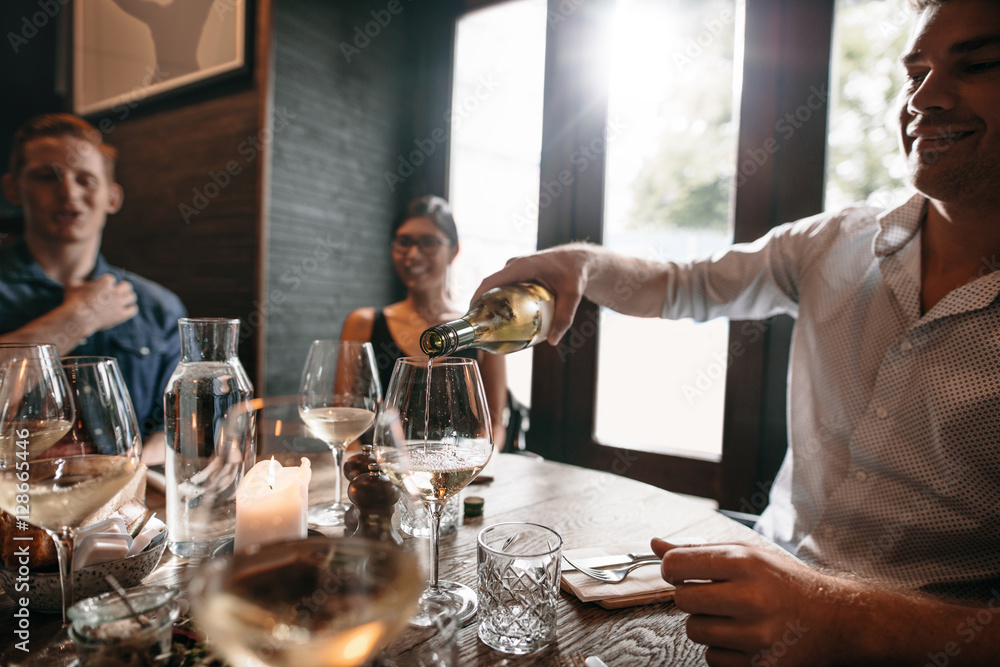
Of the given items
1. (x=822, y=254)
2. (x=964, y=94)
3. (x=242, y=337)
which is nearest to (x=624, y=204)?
(x=822, y=254)

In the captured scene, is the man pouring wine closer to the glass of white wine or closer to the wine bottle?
the wine bottle

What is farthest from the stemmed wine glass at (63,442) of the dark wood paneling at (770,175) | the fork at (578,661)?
the dark wood paneling at (770,175)

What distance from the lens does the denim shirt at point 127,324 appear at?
2.31 m

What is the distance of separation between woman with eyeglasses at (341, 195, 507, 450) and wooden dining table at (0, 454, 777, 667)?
1.23 meters

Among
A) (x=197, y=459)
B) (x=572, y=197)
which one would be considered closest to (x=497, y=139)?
(x=572, y=197)

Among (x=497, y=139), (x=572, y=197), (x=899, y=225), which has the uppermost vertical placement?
(x=497, y=139)

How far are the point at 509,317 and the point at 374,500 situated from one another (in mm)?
555

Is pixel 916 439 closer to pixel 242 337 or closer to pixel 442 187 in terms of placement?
pixel 442 187

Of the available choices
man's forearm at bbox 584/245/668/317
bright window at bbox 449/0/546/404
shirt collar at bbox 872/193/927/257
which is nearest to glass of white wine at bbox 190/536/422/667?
man's forearm at bbox 584/245/668/317

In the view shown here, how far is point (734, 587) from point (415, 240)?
2303 mm

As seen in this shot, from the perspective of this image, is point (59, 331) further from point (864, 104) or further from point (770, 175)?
point (864, 104)

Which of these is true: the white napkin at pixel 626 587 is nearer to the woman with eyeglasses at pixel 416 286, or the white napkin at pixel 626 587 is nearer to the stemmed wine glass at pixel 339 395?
the stemmed wine glass at pixel 339 395

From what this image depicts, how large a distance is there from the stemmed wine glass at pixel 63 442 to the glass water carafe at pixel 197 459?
18cm

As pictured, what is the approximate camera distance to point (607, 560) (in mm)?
874
